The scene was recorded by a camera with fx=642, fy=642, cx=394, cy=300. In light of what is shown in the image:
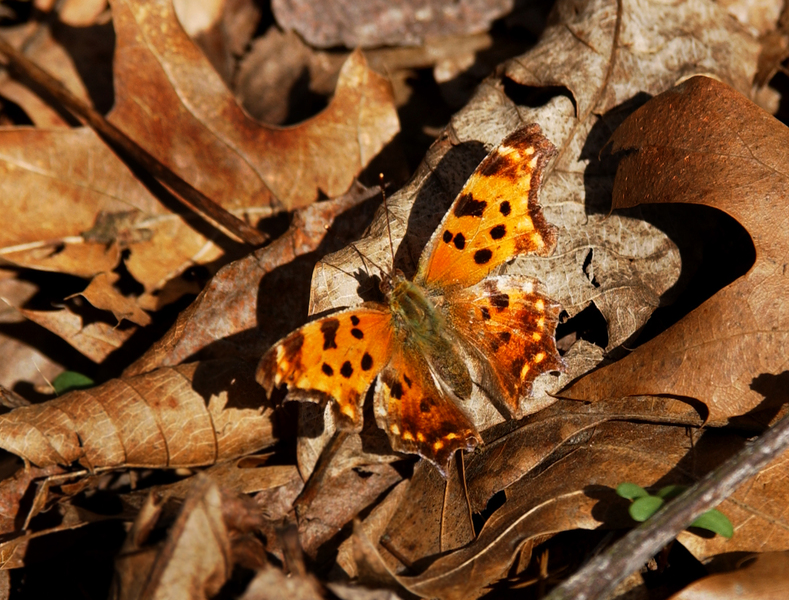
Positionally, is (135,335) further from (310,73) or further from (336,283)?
(310,73)

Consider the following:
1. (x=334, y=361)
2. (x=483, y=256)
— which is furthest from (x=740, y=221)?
(x=334, y=361)

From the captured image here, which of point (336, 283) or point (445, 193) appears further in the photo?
point (445, 193)

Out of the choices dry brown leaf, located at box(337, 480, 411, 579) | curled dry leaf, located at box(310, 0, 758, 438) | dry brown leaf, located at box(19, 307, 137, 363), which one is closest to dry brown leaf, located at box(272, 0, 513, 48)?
curled dry leaf, located at box(310, 0, 758, 438)

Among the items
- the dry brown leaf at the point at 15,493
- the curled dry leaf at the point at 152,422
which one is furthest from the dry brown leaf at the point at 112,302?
the dry brown leaf at the point at 15,493

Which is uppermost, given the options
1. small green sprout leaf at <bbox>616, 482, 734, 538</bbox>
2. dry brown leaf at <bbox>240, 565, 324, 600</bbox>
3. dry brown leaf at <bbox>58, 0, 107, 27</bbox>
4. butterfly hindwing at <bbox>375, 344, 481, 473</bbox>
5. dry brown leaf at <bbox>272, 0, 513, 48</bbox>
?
dry brown leaf at <bbox>58, 0, 107, 27</bbox>

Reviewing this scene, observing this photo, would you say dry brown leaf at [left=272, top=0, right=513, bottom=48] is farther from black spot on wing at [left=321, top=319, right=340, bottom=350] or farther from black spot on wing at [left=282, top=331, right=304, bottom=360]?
black spot on wing at [left=282, top=331, right=304, bottom=360]

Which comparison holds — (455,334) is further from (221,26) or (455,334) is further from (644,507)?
(221,26)

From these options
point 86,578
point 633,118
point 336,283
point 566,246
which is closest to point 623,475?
point 566,246
